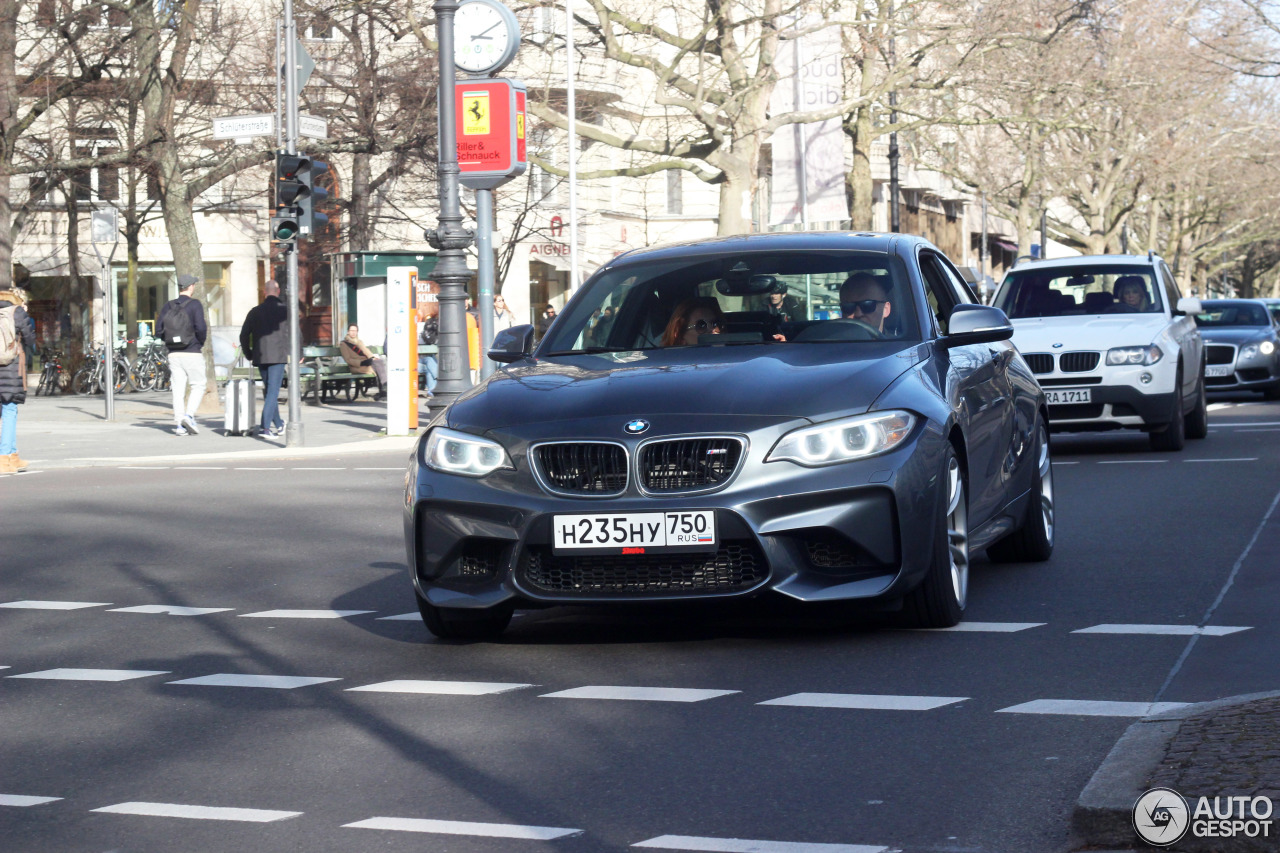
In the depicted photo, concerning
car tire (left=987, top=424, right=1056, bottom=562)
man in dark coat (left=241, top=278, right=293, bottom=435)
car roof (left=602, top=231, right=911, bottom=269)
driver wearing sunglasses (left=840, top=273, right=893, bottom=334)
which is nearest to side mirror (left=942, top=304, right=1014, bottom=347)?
driver wearing sunglasses (left=840, top=273, right=893, bottom=334)

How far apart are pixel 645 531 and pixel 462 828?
2150 mm

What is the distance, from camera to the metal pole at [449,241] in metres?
21.5

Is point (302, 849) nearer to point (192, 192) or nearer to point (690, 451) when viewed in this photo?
point (690, 451)

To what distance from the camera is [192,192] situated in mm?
29094

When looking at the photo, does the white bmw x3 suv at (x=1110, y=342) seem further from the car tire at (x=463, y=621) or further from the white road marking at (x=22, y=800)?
the white road marking at (x=22, y=800)

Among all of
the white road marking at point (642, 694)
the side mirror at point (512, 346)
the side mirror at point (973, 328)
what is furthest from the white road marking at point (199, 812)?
the side mirror at point (973, 328)

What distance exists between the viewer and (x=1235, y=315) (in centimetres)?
2781

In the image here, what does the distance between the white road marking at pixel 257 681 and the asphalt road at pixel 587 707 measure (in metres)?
0.02

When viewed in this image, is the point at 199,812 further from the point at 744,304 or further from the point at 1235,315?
the point at 1235,315

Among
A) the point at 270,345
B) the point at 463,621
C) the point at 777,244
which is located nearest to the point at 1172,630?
the point at 777,244

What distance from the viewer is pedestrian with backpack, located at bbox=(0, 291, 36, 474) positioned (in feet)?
58.4

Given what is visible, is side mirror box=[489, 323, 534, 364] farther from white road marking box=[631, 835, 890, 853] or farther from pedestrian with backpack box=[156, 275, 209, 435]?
pedestrian with backpack box=[156, 275, 209, 435]

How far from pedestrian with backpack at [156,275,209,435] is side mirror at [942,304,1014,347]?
56.1 feet

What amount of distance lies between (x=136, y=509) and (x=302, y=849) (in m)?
10.5
